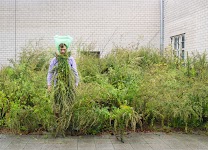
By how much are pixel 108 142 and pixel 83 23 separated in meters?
8.67

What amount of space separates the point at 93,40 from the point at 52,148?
861 cm

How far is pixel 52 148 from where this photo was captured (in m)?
4.76

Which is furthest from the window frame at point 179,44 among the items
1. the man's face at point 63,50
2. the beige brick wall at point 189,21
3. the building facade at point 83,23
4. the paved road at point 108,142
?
the man's face at point 63,50

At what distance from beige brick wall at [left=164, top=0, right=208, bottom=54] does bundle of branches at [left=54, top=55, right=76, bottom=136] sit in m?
5.83

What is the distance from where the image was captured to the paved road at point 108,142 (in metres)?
4.82

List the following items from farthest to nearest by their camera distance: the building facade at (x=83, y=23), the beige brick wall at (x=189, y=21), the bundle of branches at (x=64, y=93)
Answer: the building facade at (x=83, y=23) → the beige brick wall at (x=189, y=21) → the bundle of branches at (x=64, y=93)

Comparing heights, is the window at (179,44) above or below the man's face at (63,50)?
above

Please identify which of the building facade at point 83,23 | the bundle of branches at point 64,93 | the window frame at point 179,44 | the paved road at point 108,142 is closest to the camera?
the paved road at point 108,142

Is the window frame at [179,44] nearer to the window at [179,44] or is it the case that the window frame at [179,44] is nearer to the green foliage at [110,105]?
the window at [179,44]

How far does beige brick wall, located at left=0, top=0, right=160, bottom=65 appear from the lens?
1274 centimetres

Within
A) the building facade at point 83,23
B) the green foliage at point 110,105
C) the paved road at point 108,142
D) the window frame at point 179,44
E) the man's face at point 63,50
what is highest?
the building facade at point 83,23

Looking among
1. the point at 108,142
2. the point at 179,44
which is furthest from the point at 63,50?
the point at 179,44

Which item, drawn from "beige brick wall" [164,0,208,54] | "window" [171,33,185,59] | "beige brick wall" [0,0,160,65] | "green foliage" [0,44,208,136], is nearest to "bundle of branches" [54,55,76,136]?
"green foliage" [0,44,208,136]

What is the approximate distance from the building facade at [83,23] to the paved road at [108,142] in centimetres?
758
